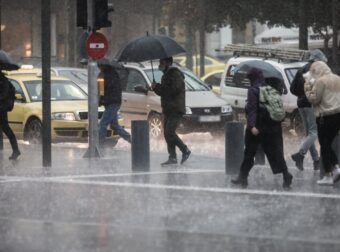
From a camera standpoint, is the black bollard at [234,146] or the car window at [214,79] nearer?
the black bollard at [234,146]

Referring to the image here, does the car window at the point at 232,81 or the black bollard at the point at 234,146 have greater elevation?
the car window at the point at 232,81

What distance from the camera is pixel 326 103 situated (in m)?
12.6

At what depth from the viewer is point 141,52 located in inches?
611

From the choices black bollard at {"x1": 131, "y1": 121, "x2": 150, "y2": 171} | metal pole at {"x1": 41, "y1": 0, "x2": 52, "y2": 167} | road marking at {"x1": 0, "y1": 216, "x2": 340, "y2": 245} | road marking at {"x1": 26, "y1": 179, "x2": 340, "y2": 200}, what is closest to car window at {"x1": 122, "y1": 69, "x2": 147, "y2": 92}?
metal pole at {"x1": 41, "y1": 0, "x2": 52, "y2": 167}

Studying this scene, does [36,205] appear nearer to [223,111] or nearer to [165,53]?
[165,53]

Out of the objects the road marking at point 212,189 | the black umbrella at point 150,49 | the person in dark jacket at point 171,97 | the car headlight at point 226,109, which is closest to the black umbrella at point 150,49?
the black umbrella at point 150,49

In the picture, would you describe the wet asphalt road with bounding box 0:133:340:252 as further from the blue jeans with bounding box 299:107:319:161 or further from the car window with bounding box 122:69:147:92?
the car window with bounding box 122:69:147:92

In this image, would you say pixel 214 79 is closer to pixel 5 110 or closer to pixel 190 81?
pixel 190 81

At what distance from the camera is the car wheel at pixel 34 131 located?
62.8ft

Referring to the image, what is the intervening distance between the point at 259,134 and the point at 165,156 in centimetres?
449

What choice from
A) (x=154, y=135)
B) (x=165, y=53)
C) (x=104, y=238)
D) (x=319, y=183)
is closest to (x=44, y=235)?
(x=104, y=238)

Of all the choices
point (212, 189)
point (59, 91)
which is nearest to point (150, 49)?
point (212, 189)

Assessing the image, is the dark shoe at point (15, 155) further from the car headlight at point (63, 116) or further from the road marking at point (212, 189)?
the road marking at point (212, 189)

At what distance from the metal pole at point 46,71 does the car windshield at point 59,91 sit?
481 centimetres
